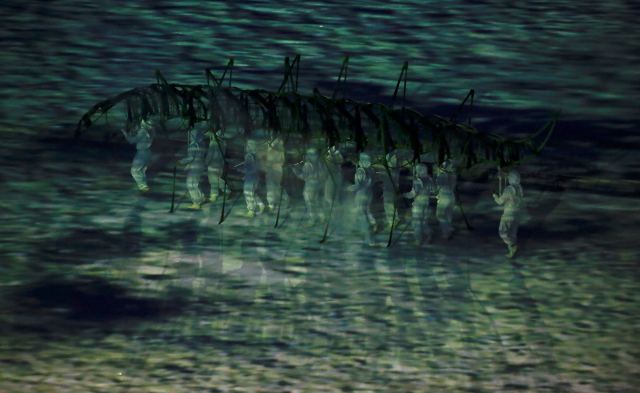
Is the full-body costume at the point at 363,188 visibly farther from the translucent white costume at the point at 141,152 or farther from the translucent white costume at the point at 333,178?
the translucent white costume at the point at 141,152

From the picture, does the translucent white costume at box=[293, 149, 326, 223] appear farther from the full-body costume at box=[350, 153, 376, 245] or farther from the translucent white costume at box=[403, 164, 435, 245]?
the translucent white costume at box=[403, 164, 435, 245]

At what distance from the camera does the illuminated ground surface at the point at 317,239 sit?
8.00ft

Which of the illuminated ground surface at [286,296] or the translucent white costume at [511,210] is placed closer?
the illuminated ground surface at [286,296]

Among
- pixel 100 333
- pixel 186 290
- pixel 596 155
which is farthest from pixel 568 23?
pixel 100 333

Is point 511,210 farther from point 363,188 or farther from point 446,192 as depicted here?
point 363,188

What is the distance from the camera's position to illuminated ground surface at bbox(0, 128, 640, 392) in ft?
7.91

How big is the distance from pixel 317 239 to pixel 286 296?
18cm

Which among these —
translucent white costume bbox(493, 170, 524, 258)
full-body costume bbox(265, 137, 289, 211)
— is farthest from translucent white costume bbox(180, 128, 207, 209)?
translucent white costume bbox(493, 170, 524, 258)

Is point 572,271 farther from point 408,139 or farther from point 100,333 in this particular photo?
point 100,333

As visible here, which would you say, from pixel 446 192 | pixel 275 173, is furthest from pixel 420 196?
pixel 275 173

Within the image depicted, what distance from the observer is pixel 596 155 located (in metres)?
2.89

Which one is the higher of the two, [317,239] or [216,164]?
[216,164]

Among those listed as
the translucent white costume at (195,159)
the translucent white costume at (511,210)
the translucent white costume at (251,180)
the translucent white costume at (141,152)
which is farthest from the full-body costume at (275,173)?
the translucent white costume at (511,210)

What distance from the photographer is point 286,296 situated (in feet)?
8.58
